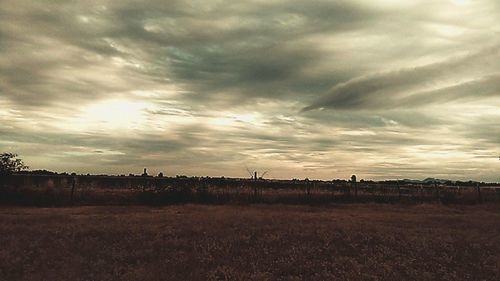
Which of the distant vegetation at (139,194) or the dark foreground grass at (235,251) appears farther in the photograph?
the distant vegetation at (139,194)

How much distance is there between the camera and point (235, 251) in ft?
40.0

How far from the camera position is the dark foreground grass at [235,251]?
9883 millimetres

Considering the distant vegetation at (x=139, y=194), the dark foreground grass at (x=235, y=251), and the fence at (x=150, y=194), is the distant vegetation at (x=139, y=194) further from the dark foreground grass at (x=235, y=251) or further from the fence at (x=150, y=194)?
the dark foreground grass at (x=235, y=251)

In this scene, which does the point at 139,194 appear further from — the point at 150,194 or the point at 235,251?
the point at 235,251

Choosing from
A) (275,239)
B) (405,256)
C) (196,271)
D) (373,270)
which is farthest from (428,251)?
(196,271)

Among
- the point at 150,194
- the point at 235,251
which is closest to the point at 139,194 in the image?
the point at 150,194

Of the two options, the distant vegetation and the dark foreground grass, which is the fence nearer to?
the distant vegetation

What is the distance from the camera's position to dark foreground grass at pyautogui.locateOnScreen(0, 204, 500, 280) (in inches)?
389

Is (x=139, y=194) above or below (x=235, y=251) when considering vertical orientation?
above

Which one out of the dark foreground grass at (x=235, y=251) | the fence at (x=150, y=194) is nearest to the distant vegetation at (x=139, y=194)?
the fence at (x=150, y=194)

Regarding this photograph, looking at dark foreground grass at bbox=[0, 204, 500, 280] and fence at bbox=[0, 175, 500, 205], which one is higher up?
fence at bbox=[0, 175, 500, 205]

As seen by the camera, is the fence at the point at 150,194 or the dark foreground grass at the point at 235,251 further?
the fence at the point at 150,194

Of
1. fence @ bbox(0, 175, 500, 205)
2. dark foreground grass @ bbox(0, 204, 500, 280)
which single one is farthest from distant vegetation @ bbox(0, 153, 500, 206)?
dark foreground grass @ bbox(0, 204, 500, 280)

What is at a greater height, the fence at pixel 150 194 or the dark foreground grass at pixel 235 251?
the fence at pixel 150 194
